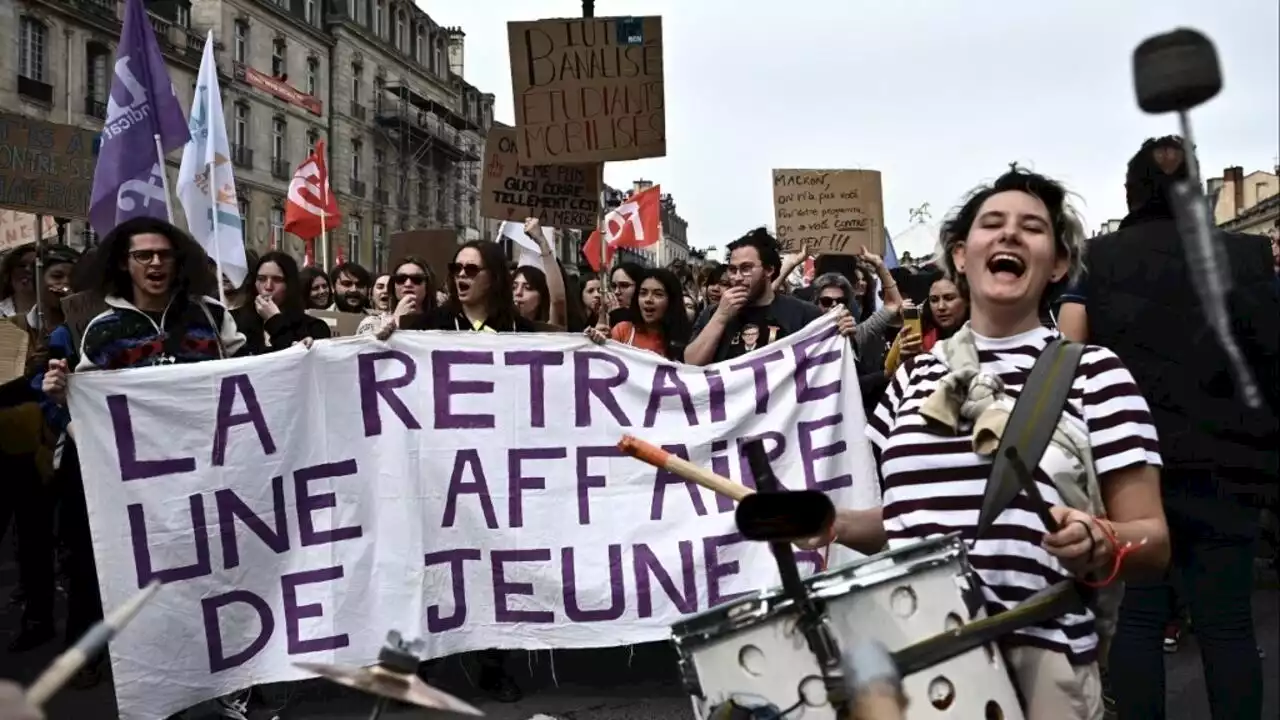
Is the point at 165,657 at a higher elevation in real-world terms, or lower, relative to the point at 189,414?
lower

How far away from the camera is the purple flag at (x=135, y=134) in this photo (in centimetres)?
614

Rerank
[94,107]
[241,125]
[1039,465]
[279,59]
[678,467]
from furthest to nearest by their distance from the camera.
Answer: [279,59], [241,125], [94,107], [1039,465], [678,467]

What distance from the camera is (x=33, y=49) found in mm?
28297

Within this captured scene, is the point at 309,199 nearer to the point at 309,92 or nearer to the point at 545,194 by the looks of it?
the point at 545,194

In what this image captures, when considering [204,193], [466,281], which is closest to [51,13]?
[204,193]

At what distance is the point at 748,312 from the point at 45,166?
15.7 ft

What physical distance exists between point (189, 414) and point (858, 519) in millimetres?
2883

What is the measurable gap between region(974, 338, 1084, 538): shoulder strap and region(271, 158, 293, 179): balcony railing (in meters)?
41.5

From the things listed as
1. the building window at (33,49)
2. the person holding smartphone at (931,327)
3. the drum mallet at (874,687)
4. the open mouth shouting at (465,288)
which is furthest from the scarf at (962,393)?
the building window at (33,49)

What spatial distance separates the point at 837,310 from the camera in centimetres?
472

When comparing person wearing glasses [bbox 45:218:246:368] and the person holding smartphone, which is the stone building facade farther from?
the person holding smartphone

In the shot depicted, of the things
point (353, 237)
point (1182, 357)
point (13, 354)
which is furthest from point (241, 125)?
point (1182, 357)

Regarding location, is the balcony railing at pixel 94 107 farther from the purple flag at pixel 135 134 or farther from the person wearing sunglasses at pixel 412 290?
the person wearing sunglasses at pixel 412 290

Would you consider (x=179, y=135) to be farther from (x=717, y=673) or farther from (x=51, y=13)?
(x=51, y=13)
